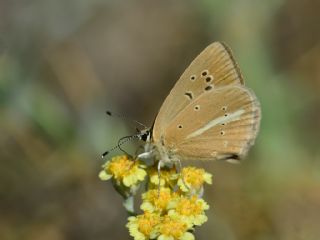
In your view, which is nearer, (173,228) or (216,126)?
(173,228)

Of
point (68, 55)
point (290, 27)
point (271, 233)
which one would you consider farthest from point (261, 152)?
point (68, 55)

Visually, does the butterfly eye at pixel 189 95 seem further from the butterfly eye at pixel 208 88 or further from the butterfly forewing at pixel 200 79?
the butterfly eye at pixel 208 88

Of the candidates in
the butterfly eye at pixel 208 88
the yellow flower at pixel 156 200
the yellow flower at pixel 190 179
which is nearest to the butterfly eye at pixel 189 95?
the butterfly eye at pixel 208 88

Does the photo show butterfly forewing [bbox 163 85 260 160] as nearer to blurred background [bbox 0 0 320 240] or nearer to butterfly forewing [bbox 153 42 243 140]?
butterfly forewing [bbox 153 42 243 140]

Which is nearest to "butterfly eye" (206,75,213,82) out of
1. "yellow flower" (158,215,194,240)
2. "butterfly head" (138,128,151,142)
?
"butterfly head" (138,128,151,142)

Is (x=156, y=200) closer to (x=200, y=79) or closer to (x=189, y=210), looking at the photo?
(x=189, y=210)

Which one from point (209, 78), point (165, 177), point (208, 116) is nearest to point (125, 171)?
point (165, 177)

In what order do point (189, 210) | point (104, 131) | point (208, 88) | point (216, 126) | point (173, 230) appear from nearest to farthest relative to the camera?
point (173, 230) < point (189, 210) < point (208, 88) < point (216, 126) < point (104, 131)
